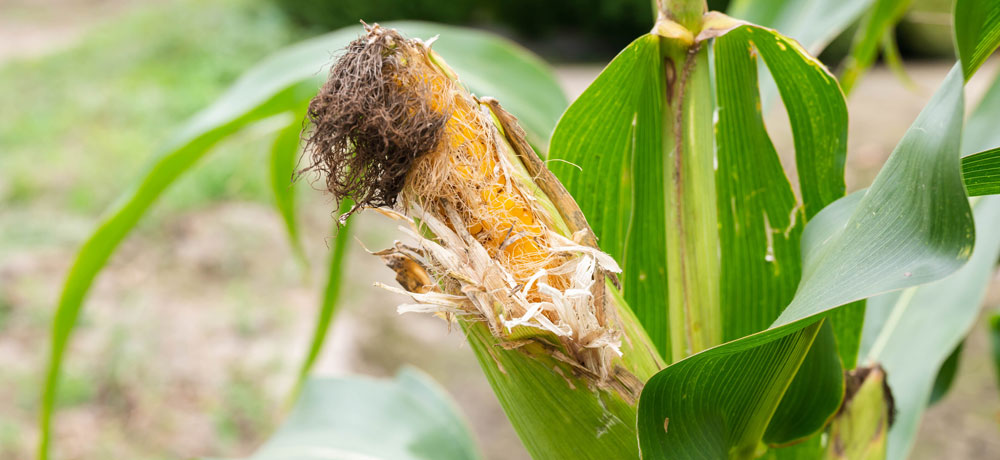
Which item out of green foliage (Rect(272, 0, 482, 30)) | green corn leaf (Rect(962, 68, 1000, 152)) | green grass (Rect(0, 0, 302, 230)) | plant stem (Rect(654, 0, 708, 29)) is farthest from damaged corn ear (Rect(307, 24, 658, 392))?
green foliage (Rect(272, 0, 482, 30))

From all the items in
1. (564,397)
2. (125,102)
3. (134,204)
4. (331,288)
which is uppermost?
(125,102)

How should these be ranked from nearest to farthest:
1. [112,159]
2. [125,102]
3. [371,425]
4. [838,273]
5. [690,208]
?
1. [838,273]
2. [690,208]
3. [371,425]
4. [112,159]
5. [125,102]

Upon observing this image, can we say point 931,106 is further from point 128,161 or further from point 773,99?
point 128,161

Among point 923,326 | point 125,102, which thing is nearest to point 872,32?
point 923,326

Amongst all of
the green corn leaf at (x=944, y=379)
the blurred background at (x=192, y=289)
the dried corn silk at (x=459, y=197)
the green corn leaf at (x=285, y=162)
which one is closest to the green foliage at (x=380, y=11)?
the blurred background at (x=192, y=289)

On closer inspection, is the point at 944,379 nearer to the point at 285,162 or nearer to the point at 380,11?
the point at 285,162

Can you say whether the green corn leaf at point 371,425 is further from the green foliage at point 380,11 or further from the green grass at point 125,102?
the green foliage at point 380,11
